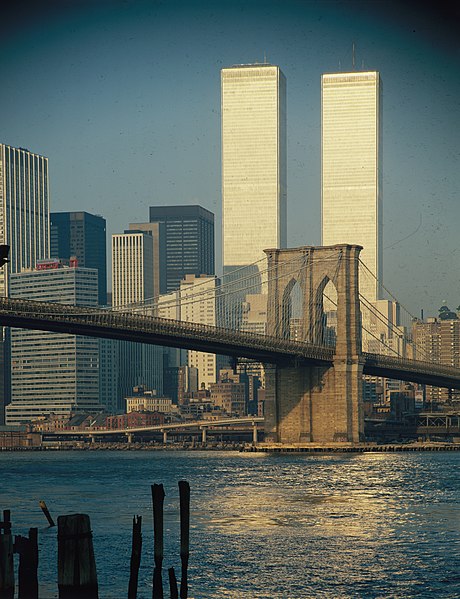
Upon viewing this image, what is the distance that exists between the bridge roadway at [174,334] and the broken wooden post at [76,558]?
60.1 meters

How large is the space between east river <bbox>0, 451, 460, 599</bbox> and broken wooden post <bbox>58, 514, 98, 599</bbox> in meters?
7.44

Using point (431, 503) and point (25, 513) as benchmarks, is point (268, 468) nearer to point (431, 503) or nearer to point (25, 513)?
point (431, 503)

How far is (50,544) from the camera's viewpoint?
4012 centimetres

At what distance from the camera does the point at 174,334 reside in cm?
9162

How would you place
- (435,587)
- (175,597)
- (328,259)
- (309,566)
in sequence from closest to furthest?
(175,597) → (435,587) → (309,566) → (328,259)

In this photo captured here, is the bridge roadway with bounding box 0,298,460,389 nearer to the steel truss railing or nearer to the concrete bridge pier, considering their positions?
the steel truss railing

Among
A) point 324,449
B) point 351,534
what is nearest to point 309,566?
point 351,534

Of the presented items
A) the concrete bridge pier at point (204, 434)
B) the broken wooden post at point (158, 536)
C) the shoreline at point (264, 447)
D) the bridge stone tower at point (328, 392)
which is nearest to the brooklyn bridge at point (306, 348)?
the bridge stone tower at point (328, 392)

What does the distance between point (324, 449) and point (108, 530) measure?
61.9m

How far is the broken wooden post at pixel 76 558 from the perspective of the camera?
23.0m

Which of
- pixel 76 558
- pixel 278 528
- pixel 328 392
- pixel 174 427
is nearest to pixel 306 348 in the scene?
pixel 328 392

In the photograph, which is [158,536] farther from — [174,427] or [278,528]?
[174,427]

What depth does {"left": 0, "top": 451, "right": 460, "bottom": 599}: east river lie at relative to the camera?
33469 millimetres

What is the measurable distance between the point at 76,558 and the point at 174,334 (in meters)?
68.3
